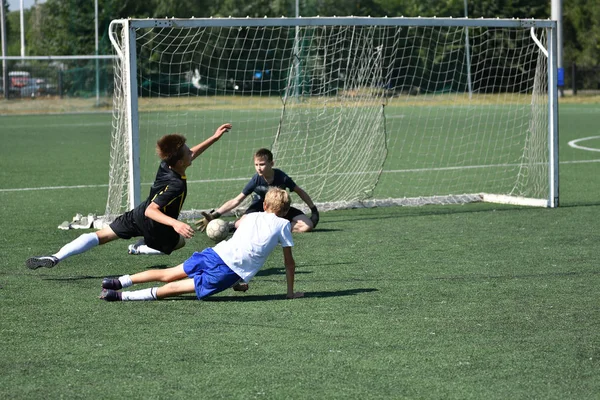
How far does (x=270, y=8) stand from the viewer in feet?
178

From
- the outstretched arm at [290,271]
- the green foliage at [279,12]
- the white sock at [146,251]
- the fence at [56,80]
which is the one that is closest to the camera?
the outstretched arm at [290,271]

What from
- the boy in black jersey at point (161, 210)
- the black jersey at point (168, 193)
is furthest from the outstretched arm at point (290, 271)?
the black jersey at point (168, 193)

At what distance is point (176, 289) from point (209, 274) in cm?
27

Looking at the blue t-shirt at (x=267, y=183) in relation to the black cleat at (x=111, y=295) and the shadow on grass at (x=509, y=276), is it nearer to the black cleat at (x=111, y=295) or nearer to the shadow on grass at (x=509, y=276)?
the shadow on grass at (x=509, y=276)

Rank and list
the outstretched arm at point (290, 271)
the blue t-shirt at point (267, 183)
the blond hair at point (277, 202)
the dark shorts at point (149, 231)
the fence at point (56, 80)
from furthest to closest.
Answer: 1. the fence at point (56, 80)
2. the blue t-shirt at point (267, 183)
3. the dark shorts at point (149, 231)
4. the blond hair at point (277, 202)
5. the outstretched arm at point (290, 271)

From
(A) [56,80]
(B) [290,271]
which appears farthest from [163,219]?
(A) [56,80]

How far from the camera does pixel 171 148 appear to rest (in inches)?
318

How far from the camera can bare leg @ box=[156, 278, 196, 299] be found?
7312mm

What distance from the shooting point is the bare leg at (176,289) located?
731cm

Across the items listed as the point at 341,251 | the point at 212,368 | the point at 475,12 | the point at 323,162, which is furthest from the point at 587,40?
the point at 212,368

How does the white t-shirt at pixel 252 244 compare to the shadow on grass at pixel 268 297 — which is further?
the shadow on grass at pixel 268 297

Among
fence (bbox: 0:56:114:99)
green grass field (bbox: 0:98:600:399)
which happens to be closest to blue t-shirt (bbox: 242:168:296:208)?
green grass field (bbox: 0:98:600:399)

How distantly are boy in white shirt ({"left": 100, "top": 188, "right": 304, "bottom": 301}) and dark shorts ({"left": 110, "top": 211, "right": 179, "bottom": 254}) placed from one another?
78cm

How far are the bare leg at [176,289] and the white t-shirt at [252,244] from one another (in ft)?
1.07
